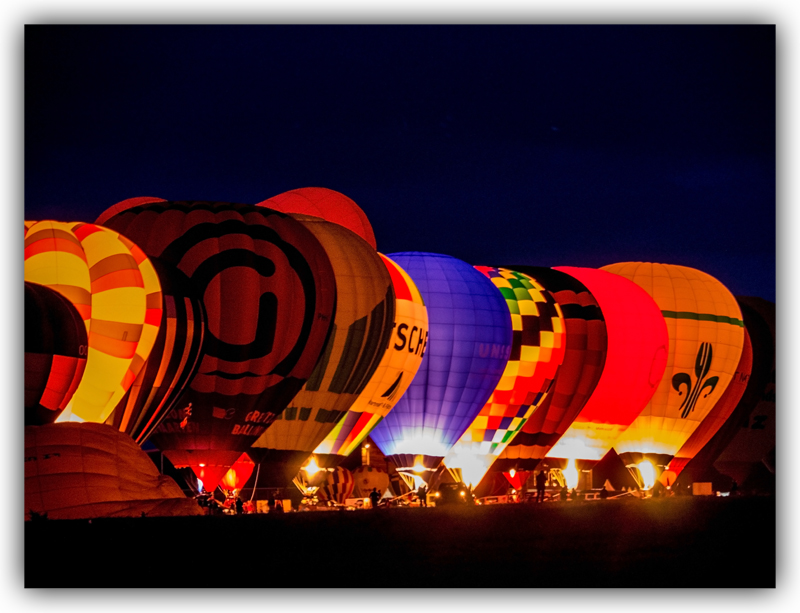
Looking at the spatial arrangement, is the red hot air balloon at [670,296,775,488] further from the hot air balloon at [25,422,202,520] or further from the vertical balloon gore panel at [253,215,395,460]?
the hot air balloon at [25,422,202,520]

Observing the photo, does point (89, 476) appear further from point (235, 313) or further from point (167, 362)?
point (235, 313)

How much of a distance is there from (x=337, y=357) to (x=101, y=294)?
4406 mm

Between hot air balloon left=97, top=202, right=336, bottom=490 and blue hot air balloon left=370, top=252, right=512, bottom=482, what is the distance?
4.26 m

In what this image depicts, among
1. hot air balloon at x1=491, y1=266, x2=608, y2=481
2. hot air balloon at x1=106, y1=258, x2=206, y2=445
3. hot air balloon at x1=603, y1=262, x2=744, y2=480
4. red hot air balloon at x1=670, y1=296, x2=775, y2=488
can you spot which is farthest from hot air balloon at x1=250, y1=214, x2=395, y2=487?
red hot air balloon at x1=670, y1=296, x2=775, y2=488

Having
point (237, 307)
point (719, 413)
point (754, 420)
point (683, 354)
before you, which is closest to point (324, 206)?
point (237, 307)

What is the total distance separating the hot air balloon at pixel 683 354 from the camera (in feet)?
69.2

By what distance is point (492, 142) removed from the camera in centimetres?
1124

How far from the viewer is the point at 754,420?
22.2 meters

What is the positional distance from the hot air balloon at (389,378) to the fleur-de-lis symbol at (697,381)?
5679 millimetres

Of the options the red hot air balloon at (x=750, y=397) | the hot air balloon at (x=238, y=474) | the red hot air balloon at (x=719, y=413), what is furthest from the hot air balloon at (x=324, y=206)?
the red hot air balloon at (x=719, y=413)

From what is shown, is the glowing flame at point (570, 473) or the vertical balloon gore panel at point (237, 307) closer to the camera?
the vertical balloon gore panel at point (237, 307)

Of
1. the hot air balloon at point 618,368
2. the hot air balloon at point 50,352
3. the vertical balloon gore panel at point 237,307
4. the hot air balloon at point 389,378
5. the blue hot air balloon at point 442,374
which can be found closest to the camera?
the hot air balloon at point 50,352

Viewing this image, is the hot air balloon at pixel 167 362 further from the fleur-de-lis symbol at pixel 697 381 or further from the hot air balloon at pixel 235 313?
the fleur-de-lis symbol at pixel 697 381
